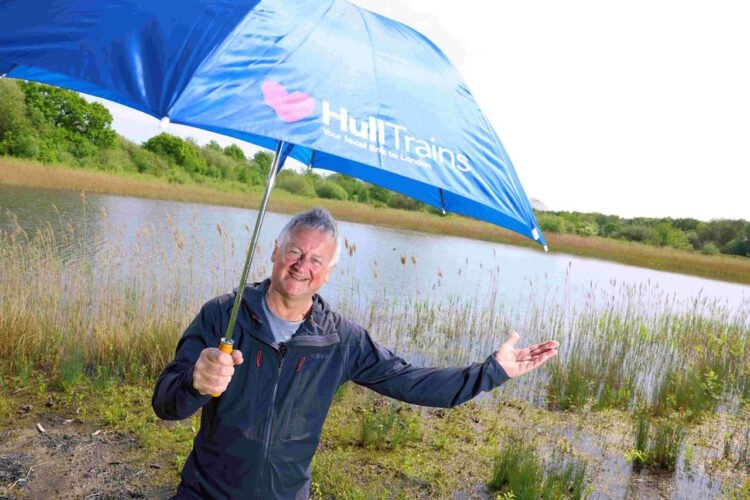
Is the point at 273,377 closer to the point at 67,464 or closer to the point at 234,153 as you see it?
the point at 67,464

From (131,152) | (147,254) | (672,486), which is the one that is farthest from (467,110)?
(131,152)

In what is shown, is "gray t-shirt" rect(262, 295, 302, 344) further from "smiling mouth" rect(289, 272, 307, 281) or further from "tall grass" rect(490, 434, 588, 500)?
"tall grass" rect(490, 434, 588, 500)

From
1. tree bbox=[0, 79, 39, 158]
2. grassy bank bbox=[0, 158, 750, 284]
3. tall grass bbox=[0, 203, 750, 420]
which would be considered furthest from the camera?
tree bbox=[0, 79, 39, 158]

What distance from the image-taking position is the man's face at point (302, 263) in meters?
1.66

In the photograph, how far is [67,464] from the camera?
133 inches

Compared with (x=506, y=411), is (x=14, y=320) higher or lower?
higher

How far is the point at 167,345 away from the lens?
200 inches

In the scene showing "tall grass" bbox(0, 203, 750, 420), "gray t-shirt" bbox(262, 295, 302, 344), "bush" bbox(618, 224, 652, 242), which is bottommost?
"tall grass" bbox(0, 203, 750, 420)

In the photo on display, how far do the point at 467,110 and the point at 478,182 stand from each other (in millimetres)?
321

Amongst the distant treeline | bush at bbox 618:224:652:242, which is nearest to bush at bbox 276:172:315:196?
the distant treeline

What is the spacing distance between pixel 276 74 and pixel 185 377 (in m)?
0.77

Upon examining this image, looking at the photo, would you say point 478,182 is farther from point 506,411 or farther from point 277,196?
point 277,196

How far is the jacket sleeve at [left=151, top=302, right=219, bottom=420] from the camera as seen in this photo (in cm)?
145

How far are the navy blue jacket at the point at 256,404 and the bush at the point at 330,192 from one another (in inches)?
1593
